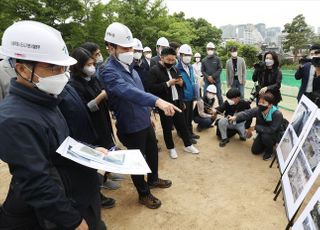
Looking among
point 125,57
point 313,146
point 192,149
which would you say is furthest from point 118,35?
point 192,149

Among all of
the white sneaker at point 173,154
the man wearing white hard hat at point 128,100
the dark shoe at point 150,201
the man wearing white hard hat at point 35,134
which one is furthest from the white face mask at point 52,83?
the white sneaker at point 173,154

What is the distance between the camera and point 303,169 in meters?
2.57

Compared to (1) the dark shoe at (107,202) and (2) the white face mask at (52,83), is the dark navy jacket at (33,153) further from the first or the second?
(1) the dark shoe at (107,202)

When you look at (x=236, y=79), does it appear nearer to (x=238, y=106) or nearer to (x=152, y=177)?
(x=238, y=106)

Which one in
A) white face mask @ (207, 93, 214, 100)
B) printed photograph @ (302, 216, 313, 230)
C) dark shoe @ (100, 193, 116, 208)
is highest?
printed photograph @ (302, 216, 313, 230)

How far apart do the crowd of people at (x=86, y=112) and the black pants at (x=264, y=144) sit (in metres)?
0.02

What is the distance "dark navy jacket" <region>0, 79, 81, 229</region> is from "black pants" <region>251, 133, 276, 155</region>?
12.1 feet

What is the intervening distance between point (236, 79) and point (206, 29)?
31.9 metres

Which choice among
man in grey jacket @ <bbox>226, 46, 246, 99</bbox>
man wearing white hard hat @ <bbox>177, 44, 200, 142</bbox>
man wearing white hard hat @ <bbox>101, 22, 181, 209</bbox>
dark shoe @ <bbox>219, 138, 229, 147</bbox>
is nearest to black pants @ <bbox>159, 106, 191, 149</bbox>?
man wearing white hard hat @ <bbox>177, 44, 200, 142</bbox>

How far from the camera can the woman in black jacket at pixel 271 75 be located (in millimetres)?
4969

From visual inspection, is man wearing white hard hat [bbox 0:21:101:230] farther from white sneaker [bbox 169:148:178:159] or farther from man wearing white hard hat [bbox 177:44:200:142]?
man wearing white hard hat [bbox 177:44:200:142]

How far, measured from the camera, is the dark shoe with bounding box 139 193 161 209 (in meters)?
3.18

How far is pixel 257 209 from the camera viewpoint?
3.10m

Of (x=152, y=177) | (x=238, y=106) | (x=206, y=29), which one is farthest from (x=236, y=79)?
(x=206, y=29)
